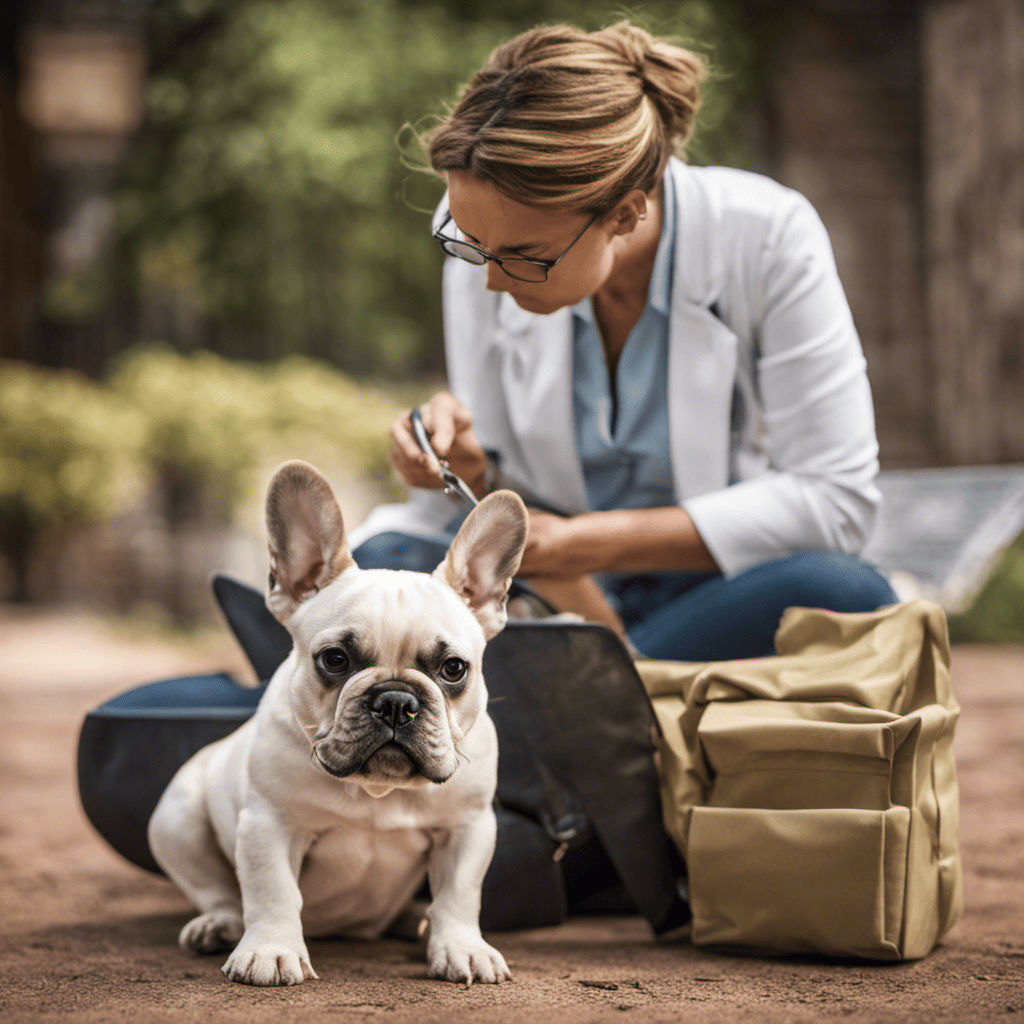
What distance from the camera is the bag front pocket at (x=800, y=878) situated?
152 centimetres

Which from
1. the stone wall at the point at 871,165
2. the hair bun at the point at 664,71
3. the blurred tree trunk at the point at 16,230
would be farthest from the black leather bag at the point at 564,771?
the blurred tree trunk at the point at 16,230

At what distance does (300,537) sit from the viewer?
155 centimetres

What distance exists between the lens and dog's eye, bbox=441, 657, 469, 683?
1470 millimetres

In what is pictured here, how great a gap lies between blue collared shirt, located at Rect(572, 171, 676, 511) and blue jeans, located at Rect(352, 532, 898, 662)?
0.87 feet

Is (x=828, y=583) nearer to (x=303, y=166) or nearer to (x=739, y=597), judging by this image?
(x=739, y=597)

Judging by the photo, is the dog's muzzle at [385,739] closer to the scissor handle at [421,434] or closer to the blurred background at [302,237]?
the scissor handle at [421,434]

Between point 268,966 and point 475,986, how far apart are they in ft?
0.86

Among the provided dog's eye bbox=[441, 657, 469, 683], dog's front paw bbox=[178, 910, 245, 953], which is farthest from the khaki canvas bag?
dog's front paw bbox=[178, 910, 245, 953]

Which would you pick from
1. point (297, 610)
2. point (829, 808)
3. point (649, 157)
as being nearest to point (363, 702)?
point (297, 610)

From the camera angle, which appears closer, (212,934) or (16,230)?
(212,934)

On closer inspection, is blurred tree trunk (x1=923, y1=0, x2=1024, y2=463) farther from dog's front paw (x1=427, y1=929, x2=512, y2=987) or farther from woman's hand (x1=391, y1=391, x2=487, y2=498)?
dog's front paw (x1=427, y1=929, x2=512, y2=987)

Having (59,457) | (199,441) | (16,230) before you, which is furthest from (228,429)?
(16,230)

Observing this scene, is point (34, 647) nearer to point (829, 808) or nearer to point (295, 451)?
point (295, 451)

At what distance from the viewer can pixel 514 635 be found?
1.77m
